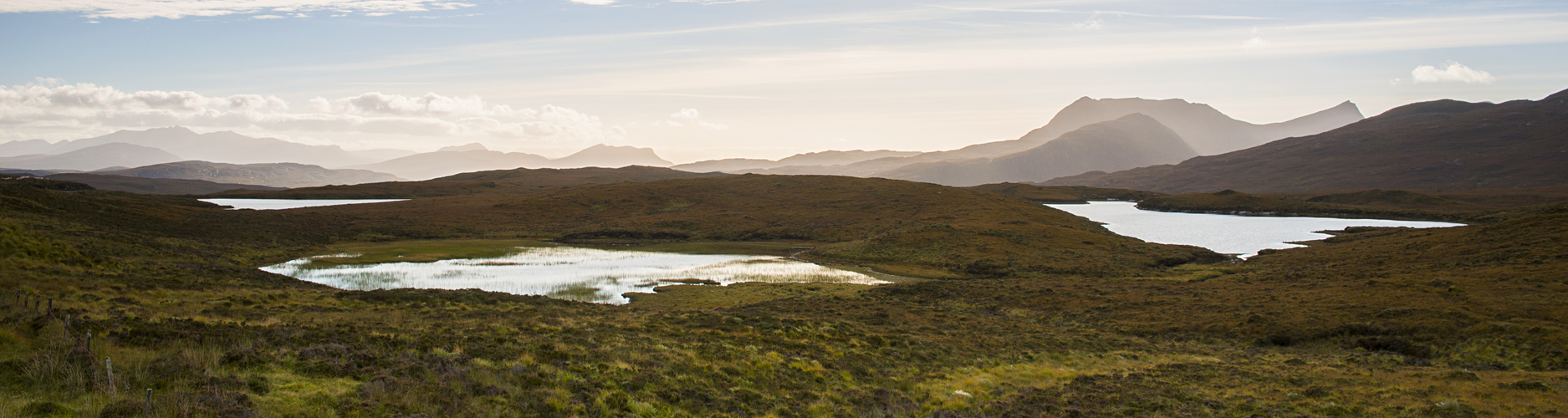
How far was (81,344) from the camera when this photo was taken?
1414cm

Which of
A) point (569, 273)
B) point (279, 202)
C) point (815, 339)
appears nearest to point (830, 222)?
point (569, 273)

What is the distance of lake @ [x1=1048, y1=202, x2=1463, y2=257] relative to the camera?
8719 centimetres

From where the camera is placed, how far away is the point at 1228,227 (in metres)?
112

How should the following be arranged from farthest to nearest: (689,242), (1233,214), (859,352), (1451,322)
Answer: (1233,214), (689,242), (1451,322), (859,352)

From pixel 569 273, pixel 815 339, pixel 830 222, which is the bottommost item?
pixel 569 273

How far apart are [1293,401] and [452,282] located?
4714 centimetres

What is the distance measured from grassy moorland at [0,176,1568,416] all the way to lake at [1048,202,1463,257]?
76.9 feet

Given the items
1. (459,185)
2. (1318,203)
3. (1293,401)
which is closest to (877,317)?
(1293,401)

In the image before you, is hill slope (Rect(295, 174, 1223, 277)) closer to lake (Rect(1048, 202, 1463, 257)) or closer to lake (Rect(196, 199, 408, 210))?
lake (Rect(1048, 202, 1463, 257))

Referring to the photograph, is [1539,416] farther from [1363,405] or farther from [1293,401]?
[1293,401]

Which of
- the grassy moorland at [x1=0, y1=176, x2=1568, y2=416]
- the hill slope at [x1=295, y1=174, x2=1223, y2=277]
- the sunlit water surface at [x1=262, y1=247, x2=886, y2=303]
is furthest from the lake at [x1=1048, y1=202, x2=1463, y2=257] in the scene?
the sunlit water surface at [x1=262, y1=247, x2=886, y2=303]

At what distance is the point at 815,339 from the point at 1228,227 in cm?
10611

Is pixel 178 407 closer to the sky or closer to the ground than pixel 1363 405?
closer to the sky

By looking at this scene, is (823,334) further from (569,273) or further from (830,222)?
(830,222)
